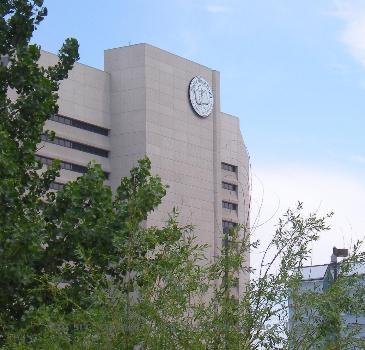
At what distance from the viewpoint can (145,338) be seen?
1319 centimetres

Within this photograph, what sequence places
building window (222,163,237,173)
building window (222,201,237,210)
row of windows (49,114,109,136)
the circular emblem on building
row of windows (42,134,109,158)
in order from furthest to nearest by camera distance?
building window (222,163,237,173) → building window (222,201,237,210) → the circular emblem on building → row of windows (42,134,109,158) → row of windows (49,114,109,136)

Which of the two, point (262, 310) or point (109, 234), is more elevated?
point (109, 234)

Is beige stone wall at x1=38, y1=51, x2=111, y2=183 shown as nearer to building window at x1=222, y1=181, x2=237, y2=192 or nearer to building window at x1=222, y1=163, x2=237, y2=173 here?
building window at x1=222, y1=181, x2=237, y2=192

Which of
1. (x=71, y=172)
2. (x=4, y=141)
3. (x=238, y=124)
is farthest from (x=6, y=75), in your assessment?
(x=238, y=124)

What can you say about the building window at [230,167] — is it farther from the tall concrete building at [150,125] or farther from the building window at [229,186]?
the tall concrete building at [150,125]

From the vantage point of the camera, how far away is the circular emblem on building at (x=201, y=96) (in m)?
118

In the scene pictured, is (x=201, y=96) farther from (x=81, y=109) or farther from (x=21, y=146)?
(x=21, y=146)

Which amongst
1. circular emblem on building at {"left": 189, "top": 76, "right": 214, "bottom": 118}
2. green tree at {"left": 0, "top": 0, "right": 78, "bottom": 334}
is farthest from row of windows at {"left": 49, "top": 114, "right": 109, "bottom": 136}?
green tree at {"left": 0, "top": 0, "right": 78, "bottom": 334}

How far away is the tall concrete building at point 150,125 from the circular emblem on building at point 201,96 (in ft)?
0.35

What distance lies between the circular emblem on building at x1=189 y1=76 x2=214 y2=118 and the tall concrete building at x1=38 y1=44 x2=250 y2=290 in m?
0.11

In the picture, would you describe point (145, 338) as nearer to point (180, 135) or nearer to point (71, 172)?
point (71, 172)

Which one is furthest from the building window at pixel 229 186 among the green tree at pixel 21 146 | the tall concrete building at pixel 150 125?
the green tree at pixel 21 146

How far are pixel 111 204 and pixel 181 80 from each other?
96.0 metres

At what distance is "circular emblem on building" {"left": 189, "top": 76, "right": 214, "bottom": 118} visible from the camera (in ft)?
388
